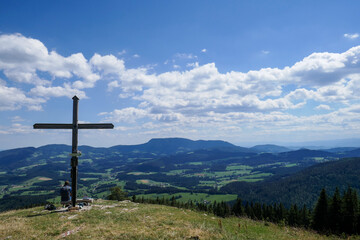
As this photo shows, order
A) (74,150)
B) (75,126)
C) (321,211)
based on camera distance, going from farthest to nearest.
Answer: (321,211)
(75,126)
(74,150)

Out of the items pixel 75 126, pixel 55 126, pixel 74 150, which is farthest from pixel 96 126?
pixel 55 126

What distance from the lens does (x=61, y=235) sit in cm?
1204

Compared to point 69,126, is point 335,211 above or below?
below

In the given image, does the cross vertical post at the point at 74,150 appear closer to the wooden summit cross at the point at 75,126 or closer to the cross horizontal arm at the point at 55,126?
the wooden summit cross at the point at 75,126

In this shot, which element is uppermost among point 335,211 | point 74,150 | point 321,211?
point 74,150

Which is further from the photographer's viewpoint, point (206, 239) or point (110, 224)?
point (110, 224)

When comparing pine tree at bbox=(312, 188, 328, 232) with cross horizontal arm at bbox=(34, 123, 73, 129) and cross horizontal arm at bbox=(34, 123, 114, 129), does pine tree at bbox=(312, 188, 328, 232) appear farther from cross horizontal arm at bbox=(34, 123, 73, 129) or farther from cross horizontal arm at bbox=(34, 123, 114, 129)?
cross horizontal arm at bbox=(34, 123, 73, 129)

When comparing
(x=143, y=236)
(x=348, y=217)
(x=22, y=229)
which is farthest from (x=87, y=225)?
(x=348, y=217)

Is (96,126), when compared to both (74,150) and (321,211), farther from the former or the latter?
(321,211)

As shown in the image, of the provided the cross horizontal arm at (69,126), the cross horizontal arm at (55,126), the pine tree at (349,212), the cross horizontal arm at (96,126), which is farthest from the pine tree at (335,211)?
the cross horizontal arm at (55,126)

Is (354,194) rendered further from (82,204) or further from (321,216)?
(82,204)

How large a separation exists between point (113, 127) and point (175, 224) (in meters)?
10.6

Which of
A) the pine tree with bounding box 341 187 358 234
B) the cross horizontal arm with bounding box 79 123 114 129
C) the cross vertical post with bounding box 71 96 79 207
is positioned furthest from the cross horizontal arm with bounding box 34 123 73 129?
the pine tree with bounding box 341 187 358 234

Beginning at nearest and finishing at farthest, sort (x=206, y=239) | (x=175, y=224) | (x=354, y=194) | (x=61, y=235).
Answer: (x=206, y=239), (x=61, y=235), (x=175, y=224), (x=354, y=194)
